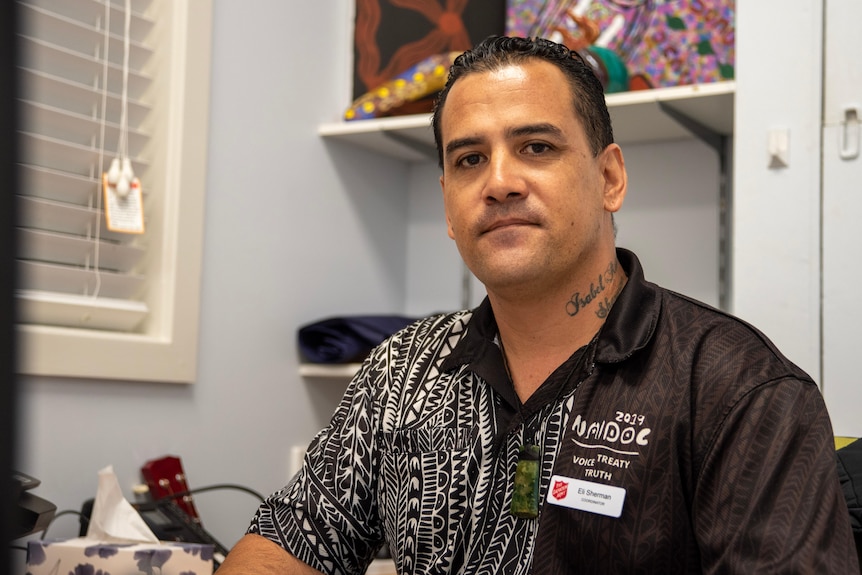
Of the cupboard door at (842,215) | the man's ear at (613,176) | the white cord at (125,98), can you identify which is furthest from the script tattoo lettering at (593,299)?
the white cord at (125,98)

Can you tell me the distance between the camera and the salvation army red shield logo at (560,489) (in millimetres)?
1119

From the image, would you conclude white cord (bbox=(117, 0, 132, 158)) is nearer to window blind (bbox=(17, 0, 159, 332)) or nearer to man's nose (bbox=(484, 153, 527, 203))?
window blind (bbox=(17, 0, 159, 332))

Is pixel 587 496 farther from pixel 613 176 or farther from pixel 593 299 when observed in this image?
pixel 613 176

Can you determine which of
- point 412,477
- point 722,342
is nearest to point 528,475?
point 412,477

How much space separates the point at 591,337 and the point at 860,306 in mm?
547

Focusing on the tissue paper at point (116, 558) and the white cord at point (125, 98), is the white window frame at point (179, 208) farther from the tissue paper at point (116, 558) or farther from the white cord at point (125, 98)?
the tissue paper at point (116, 558)

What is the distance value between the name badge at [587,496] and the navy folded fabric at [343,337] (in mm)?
1061

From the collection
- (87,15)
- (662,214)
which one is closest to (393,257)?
(662,214)

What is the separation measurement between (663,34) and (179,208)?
1.10 metres

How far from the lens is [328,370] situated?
86.8 inches

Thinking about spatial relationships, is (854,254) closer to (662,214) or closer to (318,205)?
(662,214)

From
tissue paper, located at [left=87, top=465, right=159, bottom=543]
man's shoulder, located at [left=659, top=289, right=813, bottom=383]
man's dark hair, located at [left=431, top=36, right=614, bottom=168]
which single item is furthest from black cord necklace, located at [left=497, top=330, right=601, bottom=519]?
tissue paper, located at [left=87, top=465, right=159, bottom=543]

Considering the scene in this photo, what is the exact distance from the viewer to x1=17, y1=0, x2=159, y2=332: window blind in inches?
68.7

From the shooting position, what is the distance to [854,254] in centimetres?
154
